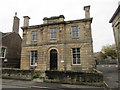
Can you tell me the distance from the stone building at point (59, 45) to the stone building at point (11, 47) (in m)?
3.49

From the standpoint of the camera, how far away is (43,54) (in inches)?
663

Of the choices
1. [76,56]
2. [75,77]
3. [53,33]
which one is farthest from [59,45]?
[75,77]

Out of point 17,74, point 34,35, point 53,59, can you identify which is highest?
point 34,35

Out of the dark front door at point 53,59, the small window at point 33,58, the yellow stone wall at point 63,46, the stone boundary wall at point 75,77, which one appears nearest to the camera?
the stone boundary wall at point 75,77

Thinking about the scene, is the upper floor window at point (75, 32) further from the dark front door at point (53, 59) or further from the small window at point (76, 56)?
the dark front door at point (53, 59)

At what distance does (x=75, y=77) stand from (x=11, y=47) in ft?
49.4

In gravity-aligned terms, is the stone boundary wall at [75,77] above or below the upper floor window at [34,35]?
below

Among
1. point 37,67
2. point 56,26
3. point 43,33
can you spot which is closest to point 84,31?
point 56,26

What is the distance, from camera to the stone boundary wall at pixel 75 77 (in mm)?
9877

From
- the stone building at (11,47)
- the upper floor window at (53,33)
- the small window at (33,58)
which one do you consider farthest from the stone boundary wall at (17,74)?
the upper floor window at (53,33)

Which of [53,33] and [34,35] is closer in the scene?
[53,33]

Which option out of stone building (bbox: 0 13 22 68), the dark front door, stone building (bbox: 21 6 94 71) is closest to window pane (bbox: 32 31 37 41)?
stone building (bbox: 21 6 94 71)

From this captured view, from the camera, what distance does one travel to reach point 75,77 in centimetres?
1048

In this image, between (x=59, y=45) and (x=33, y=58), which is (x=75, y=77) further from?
(x=33, y=58)
